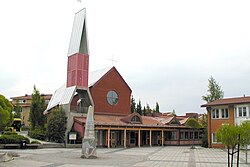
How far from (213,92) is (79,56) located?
25.8 meters

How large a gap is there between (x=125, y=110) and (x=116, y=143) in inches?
331

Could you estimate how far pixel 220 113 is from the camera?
1473 inches

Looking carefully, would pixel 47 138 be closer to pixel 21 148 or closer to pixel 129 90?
pixel 21 148

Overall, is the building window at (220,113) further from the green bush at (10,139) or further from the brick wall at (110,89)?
the green bush at (10,139)

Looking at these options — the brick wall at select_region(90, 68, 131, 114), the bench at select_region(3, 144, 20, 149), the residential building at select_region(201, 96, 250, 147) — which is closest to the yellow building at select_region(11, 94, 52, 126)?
the brick wall at select_region(90, 68, 131, 114)

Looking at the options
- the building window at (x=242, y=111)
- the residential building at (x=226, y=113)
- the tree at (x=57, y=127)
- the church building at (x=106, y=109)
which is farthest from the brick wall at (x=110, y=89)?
the building window at (x=242, y=111)

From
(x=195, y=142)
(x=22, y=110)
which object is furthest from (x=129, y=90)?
(x=22, y=110)

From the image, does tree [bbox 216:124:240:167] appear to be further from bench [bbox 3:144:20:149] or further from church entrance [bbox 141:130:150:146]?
church entrance [bbox 141:130:150:146]

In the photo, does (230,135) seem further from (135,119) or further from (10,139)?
(135,119)

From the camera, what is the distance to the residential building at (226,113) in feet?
113

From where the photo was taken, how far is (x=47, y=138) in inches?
1592

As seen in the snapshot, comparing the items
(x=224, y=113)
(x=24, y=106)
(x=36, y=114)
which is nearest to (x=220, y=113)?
(x=224, y=113)

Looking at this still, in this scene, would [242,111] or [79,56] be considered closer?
[242,111]

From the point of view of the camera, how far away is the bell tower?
41531mm
